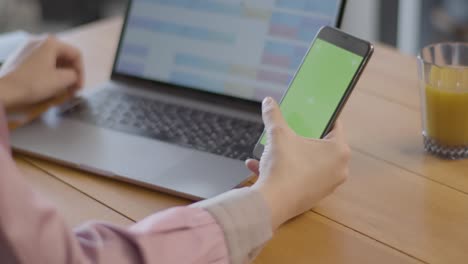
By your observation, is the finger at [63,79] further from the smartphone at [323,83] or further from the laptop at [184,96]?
the smartphone at [323,83]

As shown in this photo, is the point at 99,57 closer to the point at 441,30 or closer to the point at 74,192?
the point at 74,192

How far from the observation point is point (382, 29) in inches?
90.1

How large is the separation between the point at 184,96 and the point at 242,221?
→ 1.31ft

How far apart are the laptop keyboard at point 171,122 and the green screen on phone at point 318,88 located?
0.29 ft

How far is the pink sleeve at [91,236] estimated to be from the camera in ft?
1.96

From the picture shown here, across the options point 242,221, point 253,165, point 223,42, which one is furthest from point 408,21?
point 242,221

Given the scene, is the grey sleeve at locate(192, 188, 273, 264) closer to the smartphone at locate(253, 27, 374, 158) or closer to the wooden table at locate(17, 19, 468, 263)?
the wooden table at locate(17, 19, 468, 263)

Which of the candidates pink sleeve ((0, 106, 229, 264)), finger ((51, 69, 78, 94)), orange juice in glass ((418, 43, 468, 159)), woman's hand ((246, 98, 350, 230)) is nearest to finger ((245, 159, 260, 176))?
woman's hand ((246, 98, 350, 230))

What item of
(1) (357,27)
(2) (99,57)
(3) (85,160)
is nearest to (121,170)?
(3) (85,160)

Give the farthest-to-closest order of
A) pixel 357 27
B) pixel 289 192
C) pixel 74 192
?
pixel 357 27
pixel 74 192
pixel 289 192

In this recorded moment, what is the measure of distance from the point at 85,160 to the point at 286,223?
11.2 inches

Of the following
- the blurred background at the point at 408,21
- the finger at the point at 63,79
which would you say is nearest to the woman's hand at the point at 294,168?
the finger at the point at 63,79

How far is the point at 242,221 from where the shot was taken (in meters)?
0.70

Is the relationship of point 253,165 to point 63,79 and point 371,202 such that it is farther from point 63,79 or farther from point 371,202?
A: point 63,79
